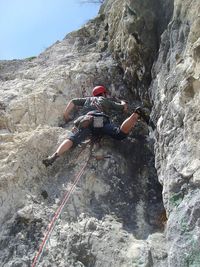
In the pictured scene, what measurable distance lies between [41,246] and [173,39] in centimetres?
367

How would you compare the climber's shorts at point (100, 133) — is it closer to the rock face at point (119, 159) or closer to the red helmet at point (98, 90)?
the rock face at point (119, 159)

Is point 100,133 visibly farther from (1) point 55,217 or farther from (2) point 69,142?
(1) point 55,217

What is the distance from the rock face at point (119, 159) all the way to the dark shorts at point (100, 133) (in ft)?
0.60

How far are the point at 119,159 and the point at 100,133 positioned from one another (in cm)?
56

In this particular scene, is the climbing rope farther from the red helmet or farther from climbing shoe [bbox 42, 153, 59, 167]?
the red helmet

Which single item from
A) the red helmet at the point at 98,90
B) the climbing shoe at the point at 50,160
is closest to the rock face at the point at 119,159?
the climbing shoe at the point at 50,160

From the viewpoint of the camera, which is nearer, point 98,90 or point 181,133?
point 181,133

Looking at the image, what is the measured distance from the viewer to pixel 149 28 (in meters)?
8.80

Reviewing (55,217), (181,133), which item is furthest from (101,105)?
(181,133)

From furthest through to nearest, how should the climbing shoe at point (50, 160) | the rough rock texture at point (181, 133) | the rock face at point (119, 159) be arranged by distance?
the climbing shoe at point (50, 160), the rock face at point (119, 159), the rough rock texture at point (181, 133)

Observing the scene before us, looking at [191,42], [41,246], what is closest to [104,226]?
[41,246]

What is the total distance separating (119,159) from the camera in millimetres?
7785

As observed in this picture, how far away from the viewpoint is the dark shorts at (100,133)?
789 centimetres

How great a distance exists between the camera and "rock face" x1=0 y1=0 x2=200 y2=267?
586 centimetres
